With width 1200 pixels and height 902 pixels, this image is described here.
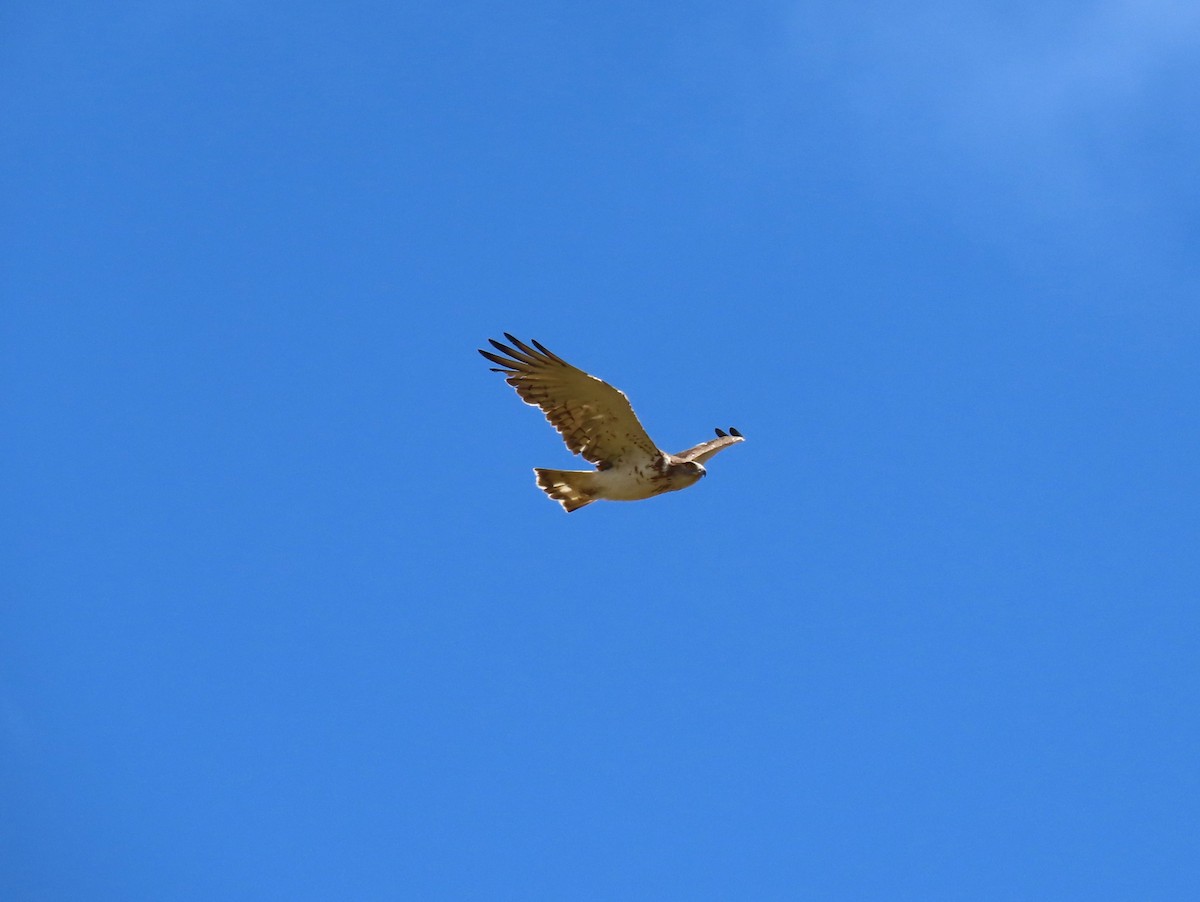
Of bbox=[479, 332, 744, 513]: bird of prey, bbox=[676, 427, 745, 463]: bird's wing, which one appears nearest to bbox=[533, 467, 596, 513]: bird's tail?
bbox=[479, 332, 744, 513]: bird of prey

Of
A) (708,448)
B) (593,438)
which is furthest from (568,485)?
(708,448)

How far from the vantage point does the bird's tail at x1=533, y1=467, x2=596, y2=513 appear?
656 inches

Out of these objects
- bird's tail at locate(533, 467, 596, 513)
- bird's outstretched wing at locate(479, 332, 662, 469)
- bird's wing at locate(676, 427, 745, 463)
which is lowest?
bird's tail at locate(533, 467, 596, 513)

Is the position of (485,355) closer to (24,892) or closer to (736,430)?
(736,430)

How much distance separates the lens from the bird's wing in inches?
724

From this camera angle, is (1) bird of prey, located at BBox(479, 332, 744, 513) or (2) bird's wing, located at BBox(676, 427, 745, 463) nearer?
(1) bird of prey, located at BBox(479, 332, 744, 513)

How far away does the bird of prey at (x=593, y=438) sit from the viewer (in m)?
15.9

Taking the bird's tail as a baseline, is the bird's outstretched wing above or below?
above

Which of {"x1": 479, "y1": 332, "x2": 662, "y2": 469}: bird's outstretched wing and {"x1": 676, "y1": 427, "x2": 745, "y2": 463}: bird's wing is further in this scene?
{"x1": 676, "y1": 427, "x2": 745, "y2": 463}: bird's wing

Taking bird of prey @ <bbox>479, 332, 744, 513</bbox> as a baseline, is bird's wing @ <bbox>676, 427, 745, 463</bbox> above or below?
above

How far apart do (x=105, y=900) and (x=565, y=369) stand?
166 meters

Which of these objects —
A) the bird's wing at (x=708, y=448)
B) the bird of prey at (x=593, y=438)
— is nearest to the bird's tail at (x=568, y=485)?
the bird of prey at (x=593, y=438)

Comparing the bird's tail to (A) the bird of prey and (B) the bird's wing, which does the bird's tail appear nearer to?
(A) the bird of prey

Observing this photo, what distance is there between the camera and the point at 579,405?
53.5ft
